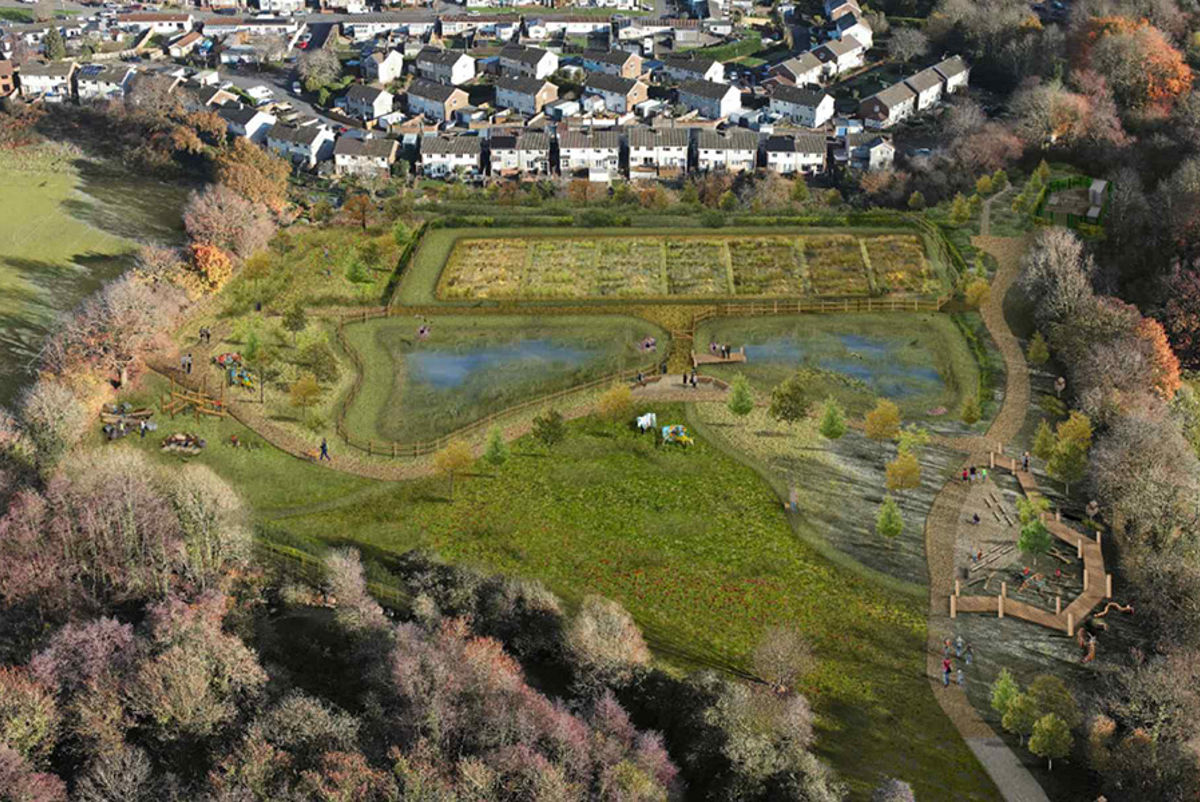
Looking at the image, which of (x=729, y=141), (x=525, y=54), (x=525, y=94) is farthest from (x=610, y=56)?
(x=729, y=141)

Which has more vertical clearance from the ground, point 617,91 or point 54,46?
point 54,46

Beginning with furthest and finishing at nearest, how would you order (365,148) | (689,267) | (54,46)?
1. (54,46)
2. (365,148)
3. (689,267)

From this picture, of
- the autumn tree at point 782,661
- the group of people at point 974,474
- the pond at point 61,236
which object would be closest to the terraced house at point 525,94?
the pond at point 61,236

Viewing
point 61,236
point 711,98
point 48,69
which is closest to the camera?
point 61,236

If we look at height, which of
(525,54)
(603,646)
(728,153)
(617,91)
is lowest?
(617,91)

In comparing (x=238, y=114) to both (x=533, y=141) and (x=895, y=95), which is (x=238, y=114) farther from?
(x=895, y=95)

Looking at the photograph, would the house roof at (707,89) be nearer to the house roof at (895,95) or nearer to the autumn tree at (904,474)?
the house roof at (895,95)

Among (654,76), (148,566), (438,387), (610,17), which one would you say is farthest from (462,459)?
(610,17)
